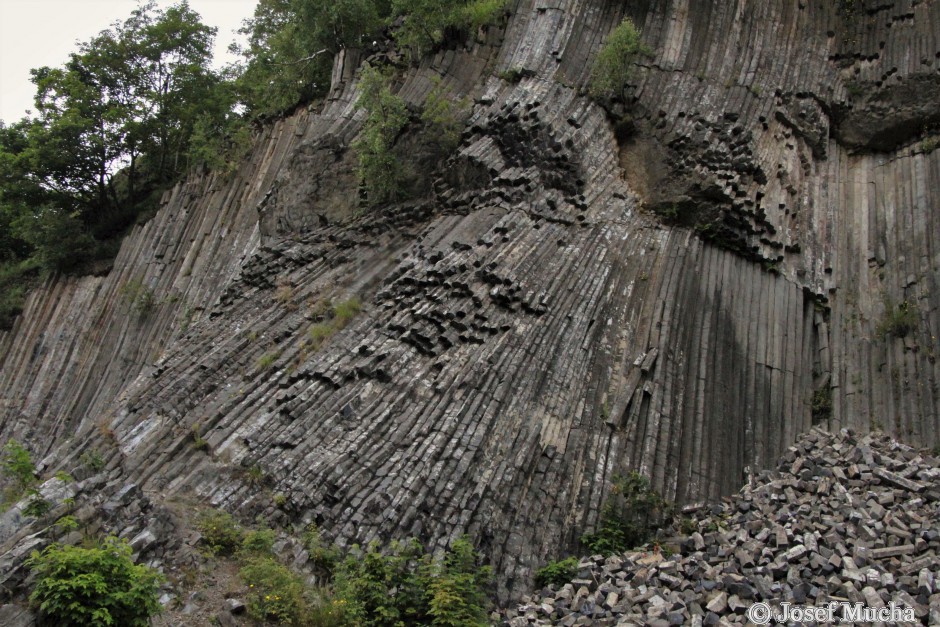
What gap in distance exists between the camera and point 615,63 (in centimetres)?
1880

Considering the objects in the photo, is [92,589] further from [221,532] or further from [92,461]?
[92,461]

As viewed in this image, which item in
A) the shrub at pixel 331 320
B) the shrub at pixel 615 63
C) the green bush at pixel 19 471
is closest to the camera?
the green bush at pixel 19 471

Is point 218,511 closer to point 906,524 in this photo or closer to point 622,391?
point 622,391

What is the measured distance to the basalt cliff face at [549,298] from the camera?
12.5m

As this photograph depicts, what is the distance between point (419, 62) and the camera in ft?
68.1

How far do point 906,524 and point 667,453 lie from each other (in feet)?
12.4

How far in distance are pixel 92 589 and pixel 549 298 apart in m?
8.91

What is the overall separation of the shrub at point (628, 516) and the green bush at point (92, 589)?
20.4 ft

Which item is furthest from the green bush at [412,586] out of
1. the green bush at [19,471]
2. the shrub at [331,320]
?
the shrub at [331,320]

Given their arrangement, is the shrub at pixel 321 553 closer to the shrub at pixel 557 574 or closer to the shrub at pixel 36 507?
the shrub at pixel 557 574

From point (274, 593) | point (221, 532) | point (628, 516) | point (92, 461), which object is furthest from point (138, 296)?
point (628, 516)

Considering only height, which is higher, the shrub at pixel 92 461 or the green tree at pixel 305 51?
the green tree at pixel 305 51

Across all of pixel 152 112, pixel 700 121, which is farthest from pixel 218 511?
pixel 152 112

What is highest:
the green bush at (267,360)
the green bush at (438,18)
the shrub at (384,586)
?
the green bush at (438,18)
